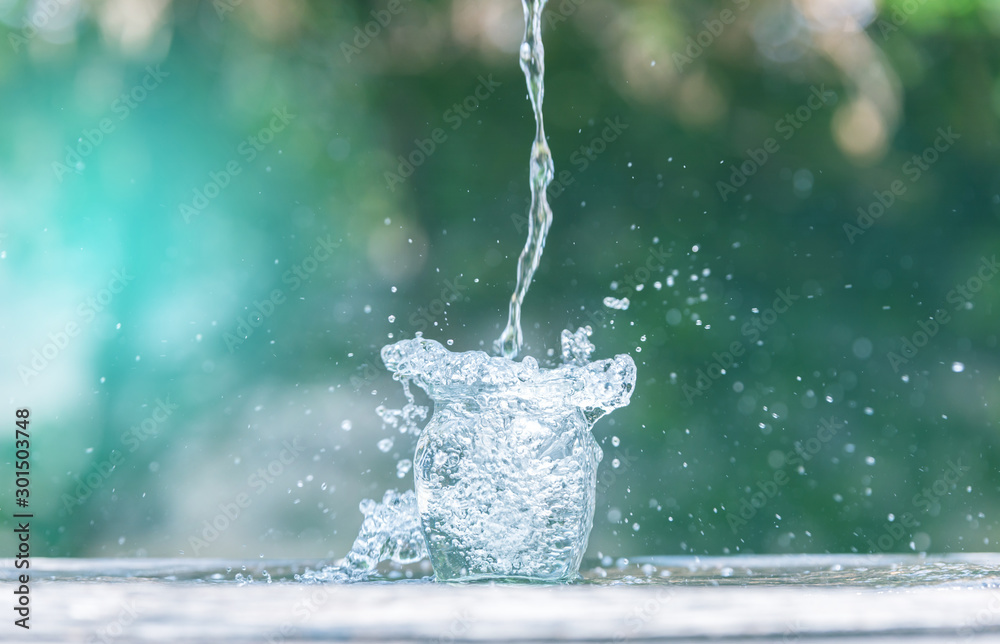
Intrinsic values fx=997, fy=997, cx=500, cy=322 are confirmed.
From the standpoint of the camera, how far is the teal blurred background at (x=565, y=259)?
10.7 ft

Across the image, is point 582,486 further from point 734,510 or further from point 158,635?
point 734,510

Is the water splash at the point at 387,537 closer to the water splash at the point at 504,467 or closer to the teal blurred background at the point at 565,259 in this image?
the water splash at the point at 504,467

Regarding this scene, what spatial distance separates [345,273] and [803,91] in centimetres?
166

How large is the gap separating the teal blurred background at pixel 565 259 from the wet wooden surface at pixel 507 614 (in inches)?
95.8

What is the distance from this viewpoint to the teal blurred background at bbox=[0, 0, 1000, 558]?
3270 millimetres

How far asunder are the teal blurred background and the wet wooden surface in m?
2.43

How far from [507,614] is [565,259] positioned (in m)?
2.68

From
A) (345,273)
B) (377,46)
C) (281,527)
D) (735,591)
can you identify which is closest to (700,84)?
(377,46)

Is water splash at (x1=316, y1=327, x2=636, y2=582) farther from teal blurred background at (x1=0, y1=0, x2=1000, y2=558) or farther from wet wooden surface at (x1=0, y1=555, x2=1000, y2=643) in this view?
teal blurred background at (x1=0, y1=0, x2=1000, y2=558)

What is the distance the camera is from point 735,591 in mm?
812

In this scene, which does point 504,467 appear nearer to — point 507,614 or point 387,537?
point 387,537

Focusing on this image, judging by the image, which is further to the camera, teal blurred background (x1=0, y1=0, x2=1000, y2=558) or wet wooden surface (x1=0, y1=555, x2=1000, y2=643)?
teal blurred background (x1=0, y1=0, x2=1000, y2=558)

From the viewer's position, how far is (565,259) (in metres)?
3.37

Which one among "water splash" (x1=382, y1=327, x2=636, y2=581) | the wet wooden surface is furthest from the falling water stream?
the wet wooden surface
